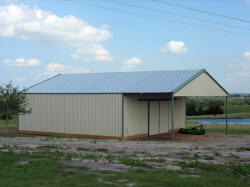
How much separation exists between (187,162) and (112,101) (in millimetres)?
11252

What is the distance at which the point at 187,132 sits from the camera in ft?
91.0

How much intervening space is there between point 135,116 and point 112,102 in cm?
192

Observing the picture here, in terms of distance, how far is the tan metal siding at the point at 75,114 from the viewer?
22.4 meters

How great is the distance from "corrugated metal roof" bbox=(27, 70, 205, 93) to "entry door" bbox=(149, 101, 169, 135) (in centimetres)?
224

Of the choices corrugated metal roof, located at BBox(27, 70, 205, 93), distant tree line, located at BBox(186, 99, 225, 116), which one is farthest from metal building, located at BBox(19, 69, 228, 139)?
distant tree line, located at BBox(186, 99, 225, 116)

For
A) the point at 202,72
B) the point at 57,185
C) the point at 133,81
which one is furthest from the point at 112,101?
the point at 57,185

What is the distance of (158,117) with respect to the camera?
26.1 meters

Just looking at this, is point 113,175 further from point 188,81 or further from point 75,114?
point 75,114

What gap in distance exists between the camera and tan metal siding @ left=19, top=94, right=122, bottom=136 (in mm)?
22438

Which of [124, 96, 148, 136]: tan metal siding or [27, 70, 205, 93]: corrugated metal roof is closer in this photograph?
[27, 70, 205, 93]: corrugated metal roof

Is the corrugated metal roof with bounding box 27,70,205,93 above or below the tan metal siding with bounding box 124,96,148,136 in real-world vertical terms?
above

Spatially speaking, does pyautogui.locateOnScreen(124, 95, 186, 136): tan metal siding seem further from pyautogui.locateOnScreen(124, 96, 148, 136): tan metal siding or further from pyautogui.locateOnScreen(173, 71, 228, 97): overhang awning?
pyautogui.locateOnScreen(173, 71, 228, 97): overhang awning

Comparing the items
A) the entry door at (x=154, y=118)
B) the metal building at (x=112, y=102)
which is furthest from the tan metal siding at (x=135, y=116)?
the entry door at (x=154, y=118)

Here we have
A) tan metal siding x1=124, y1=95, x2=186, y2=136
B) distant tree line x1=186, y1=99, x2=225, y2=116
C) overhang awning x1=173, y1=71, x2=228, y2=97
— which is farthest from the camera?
distant tree line x1=186, y1=99, x2=225, y2=116
